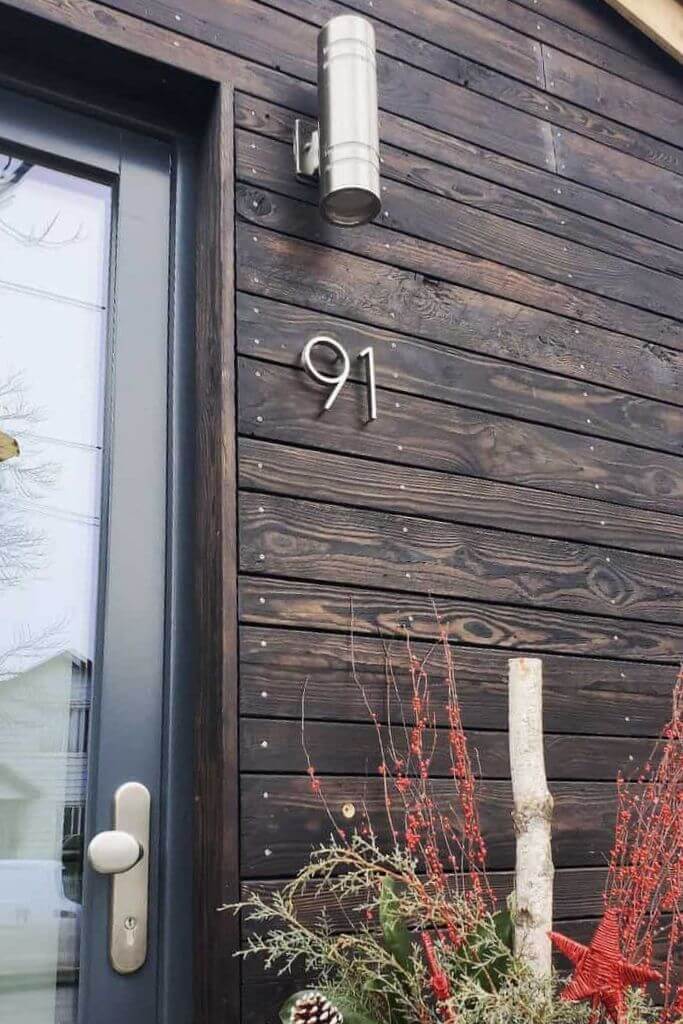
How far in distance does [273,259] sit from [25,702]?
0.91m

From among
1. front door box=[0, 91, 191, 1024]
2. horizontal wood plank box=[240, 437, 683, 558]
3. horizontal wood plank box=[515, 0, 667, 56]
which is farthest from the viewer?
horizontal wood plank box=[515, 0, 667, 56]

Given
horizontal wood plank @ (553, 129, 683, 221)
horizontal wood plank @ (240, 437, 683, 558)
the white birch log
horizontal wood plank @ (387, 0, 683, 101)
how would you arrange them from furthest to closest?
horizontal wood plank @ (553, 129, 683, 221), horizontal wood plank @ (387, 0, 683, 101), horizontal wood plank @ (240, 437, 683, 558), the white birch log

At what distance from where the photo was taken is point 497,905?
1768 millimetres

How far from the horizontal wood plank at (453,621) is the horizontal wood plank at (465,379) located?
0.42 m

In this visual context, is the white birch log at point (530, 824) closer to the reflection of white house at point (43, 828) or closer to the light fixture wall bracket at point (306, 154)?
the reflection of white house at point (43, 828)

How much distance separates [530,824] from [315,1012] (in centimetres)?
39

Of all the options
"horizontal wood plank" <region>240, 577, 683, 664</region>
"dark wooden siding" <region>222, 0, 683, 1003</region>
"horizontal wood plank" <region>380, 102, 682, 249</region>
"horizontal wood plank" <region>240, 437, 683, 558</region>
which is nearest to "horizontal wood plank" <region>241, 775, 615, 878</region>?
"dark wooden siding" <region>222, 0, 683, 1003</region>

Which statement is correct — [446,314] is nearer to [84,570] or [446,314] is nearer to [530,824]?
[84,570]

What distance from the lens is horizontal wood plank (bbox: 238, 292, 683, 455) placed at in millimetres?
1901

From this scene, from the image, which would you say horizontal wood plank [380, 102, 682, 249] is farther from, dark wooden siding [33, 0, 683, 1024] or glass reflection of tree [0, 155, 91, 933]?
glass reflection of tree [0, 155, 91, 933]

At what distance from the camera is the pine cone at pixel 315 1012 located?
128 cm

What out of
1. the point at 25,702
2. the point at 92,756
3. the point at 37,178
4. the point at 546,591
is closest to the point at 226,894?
the point at 92,756

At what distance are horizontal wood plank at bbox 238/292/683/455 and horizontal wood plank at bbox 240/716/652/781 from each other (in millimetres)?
631

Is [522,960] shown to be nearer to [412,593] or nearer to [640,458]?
[412,593]
